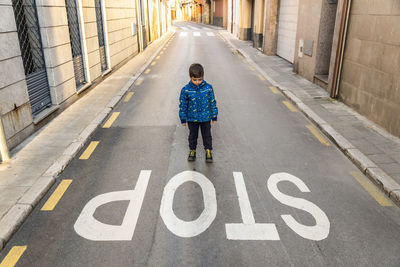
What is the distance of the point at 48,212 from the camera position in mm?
4465

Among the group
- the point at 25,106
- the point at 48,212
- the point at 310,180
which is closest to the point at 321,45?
the point at 310,180

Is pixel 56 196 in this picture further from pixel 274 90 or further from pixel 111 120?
pixel 274 90

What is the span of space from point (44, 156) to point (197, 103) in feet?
9.98

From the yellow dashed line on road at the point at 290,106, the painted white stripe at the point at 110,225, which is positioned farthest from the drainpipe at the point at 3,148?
the yellow dashed line on road at the point at 290,106

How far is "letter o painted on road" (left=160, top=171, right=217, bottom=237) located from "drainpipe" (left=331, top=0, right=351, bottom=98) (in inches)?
239

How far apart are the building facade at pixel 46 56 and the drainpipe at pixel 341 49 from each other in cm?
776

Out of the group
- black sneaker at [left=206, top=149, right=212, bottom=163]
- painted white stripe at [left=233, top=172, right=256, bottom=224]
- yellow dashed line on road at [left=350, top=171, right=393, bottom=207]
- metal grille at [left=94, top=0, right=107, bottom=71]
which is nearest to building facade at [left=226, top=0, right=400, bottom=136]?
yellow dashed line on road at [left=350, top=171, right=393, bottom=207]

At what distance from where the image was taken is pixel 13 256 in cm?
367

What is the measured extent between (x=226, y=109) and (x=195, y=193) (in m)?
4.48

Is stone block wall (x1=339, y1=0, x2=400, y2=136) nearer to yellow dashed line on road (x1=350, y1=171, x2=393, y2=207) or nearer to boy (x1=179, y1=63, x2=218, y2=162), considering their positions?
yellow dashed line on road (x1=350, y1=171, x2=393, y2=207)

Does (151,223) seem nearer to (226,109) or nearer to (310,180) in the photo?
(310,180)

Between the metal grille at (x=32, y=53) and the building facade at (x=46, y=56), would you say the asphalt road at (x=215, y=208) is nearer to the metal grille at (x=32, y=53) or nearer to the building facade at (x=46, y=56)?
the building facade at (x=46, y=56)

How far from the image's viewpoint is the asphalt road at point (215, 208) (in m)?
3.67

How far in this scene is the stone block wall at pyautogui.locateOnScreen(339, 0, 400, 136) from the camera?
22.4ft
